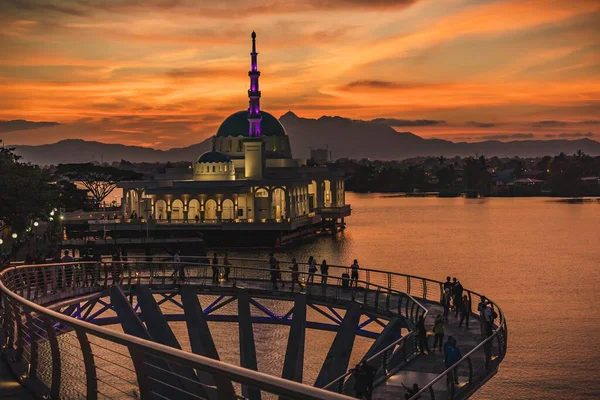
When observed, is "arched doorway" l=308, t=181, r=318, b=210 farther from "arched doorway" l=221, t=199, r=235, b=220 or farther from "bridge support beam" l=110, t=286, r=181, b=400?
"bridge support beam" l=110, t=286, r=181, b=400

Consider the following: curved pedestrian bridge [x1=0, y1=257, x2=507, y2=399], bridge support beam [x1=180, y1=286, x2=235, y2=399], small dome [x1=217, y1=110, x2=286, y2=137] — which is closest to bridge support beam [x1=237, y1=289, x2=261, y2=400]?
curved pedestrian bridge [x1=0, y1=257, x2=507, y2=399]

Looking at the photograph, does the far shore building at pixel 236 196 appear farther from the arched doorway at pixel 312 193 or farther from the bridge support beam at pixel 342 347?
the bridge support beam at pixel 342 347

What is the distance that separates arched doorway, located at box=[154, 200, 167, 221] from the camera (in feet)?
354

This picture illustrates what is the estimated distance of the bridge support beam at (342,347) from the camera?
2811 cm

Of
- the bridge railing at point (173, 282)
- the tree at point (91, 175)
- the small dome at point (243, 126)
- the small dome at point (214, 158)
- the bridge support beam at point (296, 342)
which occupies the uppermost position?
the small dome at point (243, 126)

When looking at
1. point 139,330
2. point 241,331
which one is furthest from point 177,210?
point 139,330

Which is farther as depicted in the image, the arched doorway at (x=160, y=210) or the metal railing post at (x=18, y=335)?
the arched doorway at (x=160, y=210)

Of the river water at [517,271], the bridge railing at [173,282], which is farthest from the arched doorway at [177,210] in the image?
the bridge railing at [173,282]

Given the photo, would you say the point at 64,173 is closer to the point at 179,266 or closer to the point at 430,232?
the point at 430,232

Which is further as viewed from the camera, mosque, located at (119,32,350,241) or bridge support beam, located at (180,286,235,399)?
mosque, located at (119,32,350,241)

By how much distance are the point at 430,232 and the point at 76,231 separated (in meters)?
49.4

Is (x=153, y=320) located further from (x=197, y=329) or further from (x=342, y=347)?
(x=342, y=347)

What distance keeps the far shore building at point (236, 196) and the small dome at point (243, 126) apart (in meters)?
0.20

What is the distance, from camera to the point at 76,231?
99.6m
